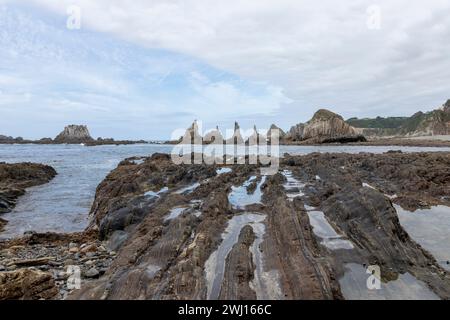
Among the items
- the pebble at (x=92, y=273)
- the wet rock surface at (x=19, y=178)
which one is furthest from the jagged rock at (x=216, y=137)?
the pebble at (x=92, y=273)

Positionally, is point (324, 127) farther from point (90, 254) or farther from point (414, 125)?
point (90, 254)

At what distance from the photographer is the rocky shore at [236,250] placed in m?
6.37

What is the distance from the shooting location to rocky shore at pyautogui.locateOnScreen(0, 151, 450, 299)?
6374mm

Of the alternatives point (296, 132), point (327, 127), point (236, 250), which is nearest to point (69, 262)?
point (236, 250)

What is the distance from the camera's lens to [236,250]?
8062 millimetres

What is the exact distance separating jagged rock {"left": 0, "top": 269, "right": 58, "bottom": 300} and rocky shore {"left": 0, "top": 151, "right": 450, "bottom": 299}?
32mm

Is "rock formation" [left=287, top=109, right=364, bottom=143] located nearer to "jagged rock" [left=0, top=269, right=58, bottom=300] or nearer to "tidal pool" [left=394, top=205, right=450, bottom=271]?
"tidal pool" [left=394, top=205, right=450, bottom=271]

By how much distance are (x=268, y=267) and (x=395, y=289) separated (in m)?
2.33

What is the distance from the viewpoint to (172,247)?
8.38m

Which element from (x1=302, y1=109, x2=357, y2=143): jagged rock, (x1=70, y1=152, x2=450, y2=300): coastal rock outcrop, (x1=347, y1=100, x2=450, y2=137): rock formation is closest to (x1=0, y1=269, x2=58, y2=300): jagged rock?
(x1=70, y1=152, x2=450, y2=300): coastal rock outcrop

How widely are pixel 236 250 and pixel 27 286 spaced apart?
4.13 metres
